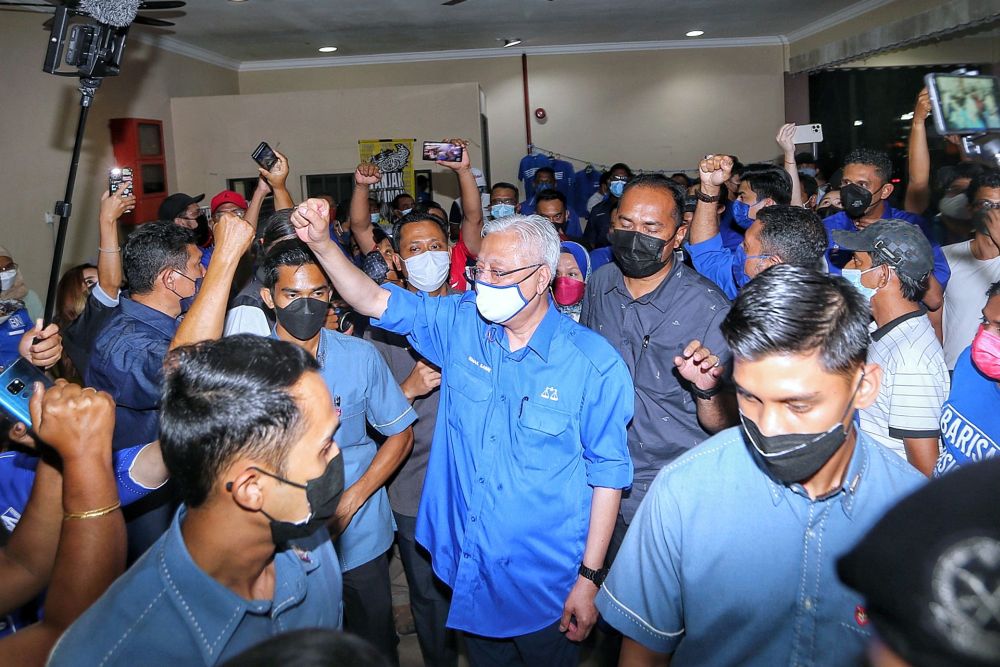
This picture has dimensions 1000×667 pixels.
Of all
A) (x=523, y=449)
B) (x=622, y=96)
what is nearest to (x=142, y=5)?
(x=523, y=449)

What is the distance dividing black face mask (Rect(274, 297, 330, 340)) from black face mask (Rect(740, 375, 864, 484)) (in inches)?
58.9

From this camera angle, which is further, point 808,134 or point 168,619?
point 808,134

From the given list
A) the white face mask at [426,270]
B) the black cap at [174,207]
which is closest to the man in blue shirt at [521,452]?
the white face mask at [426,270]

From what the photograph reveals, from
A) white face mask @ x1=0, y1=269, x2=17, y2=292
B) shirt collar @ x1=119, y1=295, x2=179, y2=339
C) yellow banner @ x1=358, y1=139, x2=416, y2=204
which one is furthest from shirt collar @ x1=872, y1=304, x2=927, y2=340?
yellow banner @ x1=358, y1=139, x2=416, y2=204

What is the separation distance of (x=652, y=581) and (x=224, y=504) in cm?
84

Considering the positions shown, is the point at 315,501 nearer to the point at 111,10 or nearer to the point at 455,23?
the point at 111,10

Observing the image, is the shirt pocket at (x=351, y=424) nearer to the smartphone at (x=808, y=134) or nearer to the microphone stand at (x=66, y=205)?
the microphone stand at (x=66, y=205)

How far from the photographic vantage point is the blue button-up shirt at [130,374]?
2.54 meters

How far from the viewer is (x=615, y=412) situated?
212cm

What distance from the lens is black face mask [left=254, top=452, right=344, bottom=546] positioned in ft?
4.59

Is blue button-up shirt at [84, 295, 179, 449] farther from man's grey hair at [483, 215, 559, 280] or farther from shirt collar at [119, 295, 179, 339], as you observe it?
man's grey hair at [483, 215, 559, 280]

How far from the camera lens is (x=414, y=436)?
270cm

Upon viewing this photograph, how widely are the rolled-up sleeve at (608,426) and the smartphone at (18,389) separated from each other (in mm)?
1391

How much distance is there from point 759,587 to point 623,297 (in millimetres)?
1449
